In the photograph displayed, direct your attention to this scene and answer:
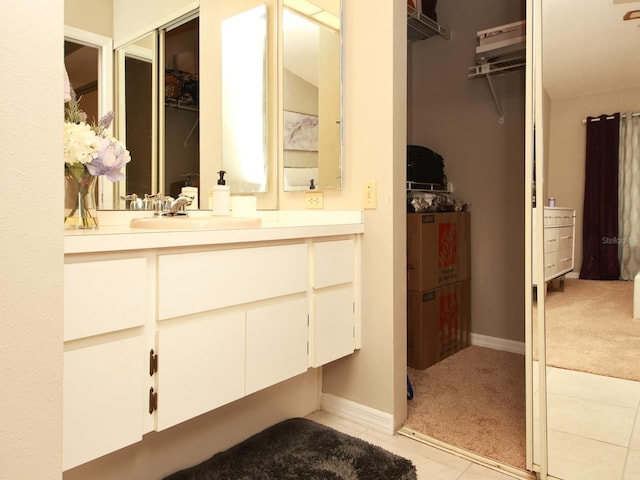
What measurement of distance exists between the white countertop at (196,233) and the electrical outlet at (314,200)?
45 millimetres

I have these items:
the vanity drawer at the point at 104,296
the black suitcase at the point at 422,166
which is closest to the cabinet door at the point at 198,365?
the vanity drawer at the point at 104,296

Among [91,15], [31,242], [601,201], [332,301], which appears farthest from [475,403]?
[91,15]

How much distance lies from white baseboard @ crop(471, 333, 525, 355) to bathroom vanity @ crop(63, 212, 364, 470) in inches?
66.4

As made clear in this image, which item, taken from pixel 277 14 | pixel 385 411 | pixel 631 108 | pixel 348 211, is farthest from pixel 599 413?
pixel 277 14

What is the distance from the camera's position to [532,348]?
5.64ft

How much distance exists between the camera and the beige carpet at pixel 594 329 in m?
1.57

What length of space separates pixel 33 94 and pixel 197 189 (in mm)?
1488

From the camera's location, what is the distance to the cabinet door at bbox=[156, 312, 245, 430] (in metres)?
1.35

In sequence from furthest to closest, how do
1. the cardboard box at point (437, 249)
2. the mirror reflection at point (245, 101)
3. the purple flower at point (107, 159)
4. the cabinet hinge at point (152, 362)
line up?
the cardboard box at point (437, 249) → the mirror reflection at point (245, 101) → the purple flower at point (107, 159) → the cabinet hinge at point (152, 362)

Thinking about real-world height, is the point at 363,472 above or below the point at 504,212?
below

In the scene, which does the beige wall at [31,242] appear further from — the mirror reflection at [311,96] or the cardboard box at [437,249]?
the cardboard box at [437,249]

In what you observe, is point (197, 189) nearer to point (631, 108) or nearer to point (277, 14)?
point (277, 14)

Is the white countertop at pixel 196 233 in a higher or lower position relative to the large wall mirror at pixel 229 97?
lower

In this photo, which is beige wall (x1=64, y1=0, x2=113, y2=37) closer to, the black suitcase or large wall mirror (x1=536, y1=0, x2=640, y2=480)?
large wall mirror (x1=536, y1=0, x2=640, y2=480)
